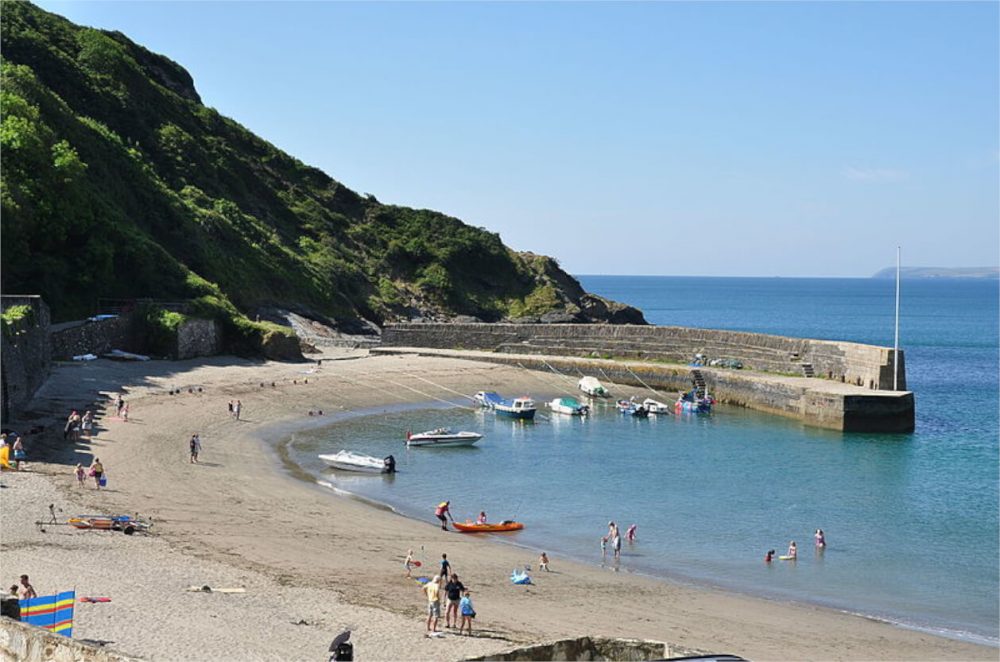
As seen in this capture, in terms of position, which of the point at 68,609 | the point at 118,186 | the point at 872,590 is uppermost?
the point at 118,186

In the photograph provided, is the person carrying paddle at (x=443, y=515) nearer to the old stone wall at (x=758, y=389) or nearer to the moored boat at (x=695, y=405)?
the old stone wall at (x=758, y=389)

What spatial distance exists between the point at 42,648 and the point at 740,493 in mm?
27328

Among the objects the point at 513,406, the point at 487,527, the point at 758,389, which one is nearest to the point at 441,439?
the point at 513,406

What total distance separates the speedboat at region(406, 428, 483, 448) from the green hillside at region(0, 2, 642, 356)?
17089 millimetres

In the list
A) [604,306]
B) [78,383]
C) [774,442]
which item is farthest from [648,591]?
[604,306]

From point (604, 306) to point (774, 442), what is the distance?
1651 inches

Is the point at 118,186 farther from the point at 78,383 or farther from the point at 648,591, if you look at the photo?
the point at 648,591

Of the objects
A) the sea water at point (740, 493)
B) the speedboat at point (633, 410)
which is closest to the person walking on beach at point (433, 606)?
the sea water at point (740, 493)

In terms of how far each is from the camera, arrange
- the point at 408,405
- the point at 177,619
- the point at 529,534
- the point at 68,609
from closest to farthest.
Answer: the point at 68,609 < the point at 177,619 < the point at 529,534 < the point at 408,405

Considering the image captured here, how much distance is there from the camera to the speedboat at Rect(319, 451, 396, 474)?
3538 cm

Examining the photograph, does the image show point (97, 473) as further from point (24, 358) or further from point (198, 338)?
point (198, 338)

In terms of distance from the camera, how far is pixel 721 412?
2051 inches

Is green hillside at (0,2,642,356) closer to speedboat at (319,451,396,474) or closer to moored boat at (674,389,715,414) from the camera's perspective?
speedboat at (319,451,396,474)

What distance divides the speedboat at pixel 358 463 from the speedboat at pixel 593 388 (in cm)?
2105
